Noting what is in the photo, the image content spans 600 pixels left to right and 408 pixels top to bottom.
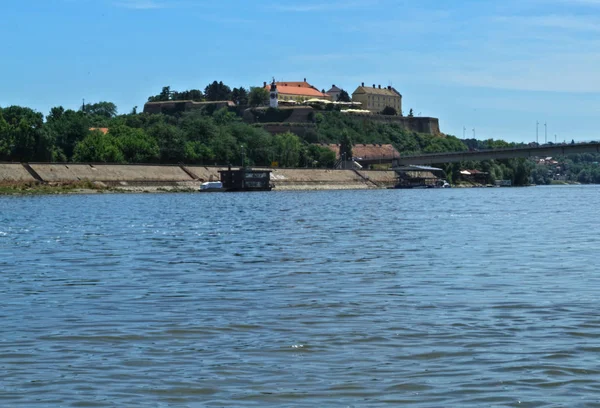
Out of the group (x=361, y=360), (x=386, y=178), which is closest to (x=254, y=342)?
(x=361, y=360)

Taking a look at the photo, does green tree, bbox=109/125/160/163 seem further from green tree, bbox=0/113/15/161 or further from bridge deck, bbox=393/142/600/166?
bridge deck, bbox=393/142/600/166

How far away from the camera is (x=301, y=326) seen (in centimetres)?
1541

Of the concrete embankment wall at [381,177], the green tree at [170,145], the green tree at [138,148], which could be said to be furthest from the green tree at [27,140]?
the concrete embankment wall at [381,177]

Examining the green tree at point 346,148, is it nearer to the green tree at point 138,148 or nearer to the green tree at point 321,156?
the green tree at point 321,156

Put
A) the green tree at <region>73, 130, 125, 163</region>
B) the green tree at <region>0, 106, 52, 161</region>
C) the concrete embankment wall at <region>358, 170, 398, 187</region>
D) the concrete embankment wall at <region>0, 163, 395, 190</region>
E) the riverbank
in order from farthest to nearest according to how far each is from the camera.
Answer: the concrete embankment wall at <region>358, 170, 398, 187</region>, the green tree at <region>73, 130, 125, 163</region>, the green tree at <region>0, 106, 52, 161</region>, the concrete embankment wall at <region>0, 163, 395, 190</region>, the riverbank

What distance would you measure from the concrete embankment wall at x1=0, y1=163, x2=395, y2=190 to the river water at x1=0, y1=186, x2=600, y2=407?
80673mm

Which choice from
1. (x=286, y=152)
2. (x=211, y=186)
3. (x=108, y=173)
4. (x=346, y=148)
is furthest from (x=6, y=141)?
(x=346, y=148)

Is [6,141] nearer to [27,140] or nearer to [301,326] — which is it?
[27,140]

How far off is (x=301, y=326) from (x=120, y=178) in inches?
4126

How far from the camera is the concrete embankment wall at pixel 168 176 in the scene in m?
109

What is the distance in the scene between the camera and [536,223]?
155 feet

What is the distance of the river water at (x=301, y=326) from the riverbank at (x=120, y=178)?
77224 mm

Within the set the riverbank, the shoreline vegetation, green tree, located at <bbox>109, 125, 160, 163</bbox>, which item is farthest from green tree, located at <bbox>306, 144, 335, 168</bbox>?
the shoreline vegetation

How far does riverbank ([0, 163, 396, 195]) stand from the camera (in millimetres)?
105688
